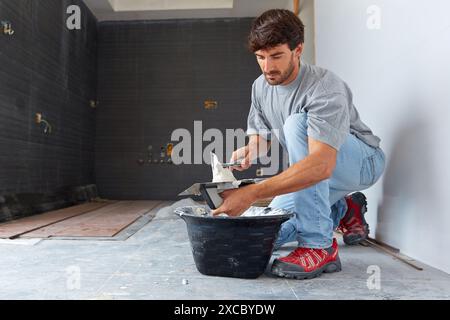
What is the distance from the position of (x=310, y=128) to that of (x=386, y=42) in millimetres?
821

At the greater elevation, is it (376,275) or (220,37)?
(220,37)

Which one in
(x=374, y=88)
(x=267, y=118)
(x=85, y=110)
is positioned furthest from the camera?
(x=85, y=110)

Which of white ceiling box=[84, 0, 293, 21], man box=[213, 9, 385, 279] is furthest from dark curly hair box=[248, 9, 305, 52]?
white ceiling box=[84, 0, 293, 21]

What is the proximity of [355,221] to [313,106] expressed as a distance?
716 millimetres

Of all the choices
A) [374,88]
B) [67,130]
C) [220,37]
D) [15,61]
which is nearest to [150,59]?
[220,37]

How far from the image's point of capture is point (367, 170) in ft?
4.90

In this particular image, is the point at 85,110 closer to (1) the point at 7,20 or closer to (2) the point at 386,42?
(1) the point at 7,20

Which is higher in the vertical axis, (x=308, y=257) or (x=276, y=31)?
(x=276, y=31)

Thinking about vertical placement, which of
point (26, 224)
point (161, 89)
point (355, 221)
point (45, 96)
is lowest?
point (26, 224)

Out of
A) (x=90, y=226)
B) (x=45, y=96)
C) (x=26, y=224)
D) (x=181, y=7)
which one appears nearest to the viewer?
(x=90, y=226)

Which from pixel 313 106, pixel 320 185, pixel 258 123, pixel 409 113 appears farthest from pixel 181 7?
pixel 320 185

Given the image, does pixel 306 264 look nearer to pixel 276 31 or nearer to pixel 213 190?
pixel 213 190

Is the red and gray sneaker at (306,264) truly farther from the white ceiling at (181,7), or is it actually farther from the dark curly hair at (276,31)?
the white ceiling at (181,7)

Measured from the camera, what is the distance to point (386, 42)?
1.73 meters
